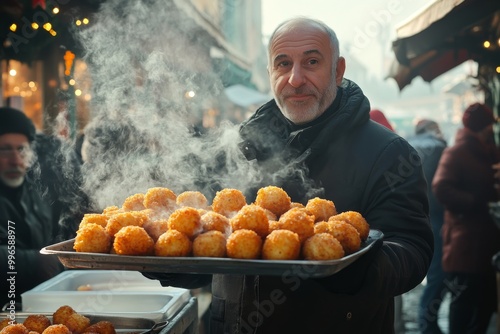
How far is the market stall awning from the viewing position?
17.1 feet

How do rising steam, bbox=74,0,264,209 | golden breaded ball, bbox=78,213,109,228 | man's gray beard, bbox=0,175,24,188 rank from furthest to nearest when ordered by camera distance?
man's gray beard, bbox=0,175,24,188 → rising steam, bbox=74,0,264,209 → golden breaded ball, bbox=78,213,109,228

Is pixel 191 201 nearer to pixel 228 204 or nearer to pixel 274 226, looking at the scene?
pixel 228 204

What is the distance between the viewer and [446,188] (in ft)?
18.7

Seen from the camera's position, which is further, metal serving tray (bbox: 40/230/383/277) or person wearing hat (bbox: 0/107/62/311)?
person wearing hat (bbox: 0/107/62/311)

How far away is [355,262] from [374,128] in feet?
3.34

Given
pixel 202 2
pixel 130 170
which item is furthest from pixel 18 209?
pixel 202 2

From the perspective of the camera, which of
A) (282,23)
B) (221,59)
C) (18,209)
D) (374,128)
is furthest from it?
(221,59)

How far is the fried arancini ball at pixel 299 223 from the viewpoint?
201cm

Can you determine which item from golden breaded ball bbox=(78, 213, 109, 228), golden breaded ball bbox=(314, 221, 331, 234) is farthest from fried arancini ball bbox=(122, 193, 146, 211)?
golden breaded ball bbox=(314, 221, 331, 234)

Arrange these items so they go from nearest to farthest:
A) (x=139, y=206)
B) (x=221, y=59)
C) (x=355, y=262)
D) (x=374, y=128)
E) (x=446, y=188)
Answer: (x=355, y=262), (x=139, y=206), (x=374, y=128), (x=446, y=188), (x=221, y=59)

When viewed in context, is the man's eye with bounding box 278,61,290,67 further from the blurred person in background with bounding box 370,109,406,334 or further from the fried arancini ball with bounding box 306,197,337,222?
the blurred person in background with bounding box 370,109,406,334

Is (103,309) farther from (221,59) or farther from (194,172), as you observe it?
(221,59)

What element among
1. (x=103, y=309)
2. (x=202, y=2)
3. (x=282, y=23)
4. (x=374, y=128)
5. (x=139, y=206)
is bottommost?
(x=103, y=309)

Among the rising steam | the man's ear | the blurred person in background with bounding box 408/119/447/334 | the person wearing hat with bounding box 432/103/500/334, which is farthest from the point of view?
the blurred person in background with bounding box 408/119/447/334
